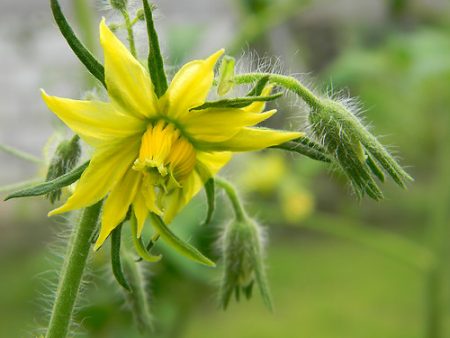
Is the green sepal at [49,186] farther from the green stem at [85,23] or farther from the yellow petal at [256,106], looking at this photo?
the green stem at [85,23]

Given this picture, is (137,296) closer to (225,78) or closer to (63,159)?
(63,159)

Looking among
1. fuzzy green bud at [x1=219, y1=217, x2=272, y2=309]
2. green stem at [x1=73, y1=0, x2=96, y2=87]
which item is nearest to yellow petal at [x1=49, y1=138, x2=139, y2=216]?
fuzzy green bud at [x1=219, y1=217, x2=272, y2=309]

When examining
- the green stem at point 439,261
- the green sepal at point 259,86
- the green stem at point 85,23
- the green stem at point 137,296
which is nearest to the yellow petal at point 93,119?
the green sepal at point 259,86

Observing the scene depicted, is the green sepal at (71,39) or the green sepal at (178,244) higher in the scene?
the green sepal at (71,39)

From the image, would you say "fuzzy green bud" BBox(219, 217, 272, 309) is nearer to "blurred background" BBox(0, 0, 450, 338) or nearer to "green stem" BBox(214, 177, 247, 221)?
"green stem" BBox(214, 177, 247, 221)

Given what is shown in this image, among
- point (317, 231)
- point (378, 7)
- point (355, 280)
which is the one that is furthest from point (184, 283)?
point (378, 7)
